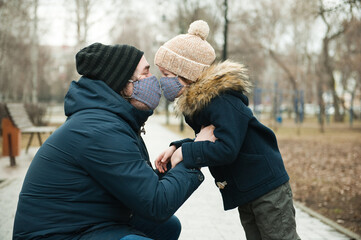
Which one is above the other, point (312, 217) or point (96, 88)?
point (96, 88)

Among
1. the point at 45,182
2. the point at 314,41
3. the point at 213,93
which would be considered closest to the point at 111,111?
the point at 45,182

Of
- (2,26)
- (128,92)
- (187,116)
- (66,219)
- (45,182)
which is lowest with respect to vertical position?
(66,219)

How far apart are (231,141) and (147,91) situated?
58 centimetres

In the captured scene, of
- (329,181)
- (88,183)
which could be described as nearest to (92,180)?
(88,183)

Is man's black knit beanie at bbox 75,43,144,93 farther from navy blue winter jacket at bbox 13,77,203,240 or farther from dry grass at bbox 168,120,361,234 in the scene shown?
dry grass at bbox 168,120,361,234

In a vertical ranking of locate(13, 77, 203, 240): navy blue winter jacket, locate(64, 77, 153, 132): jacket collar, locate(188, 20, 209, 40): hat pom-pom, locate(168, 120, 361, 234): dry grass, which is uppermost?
locate(188, 20, 209, 40): hat pom-pom

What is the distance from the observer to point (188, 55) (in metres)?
2.58

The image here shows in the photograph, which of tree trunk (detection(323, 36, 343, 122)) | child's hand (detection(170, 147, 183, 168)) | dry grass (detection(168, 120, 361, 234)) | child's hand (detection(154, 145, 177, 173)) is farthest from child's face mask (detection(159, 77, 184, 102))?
tree trunk (detection(323, 36, 343, 122))

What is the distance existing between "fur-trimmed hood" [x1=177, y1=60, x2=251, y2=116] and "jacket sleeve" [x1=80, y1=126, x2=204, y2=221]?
1.75ft

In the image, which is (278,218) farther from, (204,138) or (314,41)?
(314,41)

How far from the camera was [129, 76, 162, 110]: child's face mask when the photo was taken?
7.43 ft

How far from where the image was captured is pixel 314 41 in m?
41.5

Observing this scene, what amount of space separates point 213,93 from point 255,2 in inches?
1131

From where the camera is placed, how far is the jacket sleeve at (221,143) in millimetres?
2162
